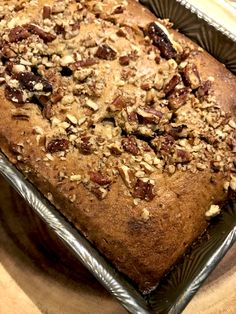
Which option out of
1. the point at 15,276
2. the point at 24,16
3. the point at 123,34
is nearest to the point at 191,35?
the point at 123,34

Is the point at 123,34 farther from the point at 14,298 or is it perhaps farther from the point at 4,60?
the point at 14,298

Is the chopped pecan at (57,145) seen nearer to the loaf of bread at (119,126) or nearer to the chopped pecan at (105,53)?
the loaf of bread at (119,126)

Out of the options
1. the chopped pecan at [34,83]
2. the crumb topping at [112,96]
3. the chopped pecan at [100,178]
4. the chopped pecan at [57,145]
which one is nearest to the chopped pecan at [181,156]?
the crumb topping at [112,96]

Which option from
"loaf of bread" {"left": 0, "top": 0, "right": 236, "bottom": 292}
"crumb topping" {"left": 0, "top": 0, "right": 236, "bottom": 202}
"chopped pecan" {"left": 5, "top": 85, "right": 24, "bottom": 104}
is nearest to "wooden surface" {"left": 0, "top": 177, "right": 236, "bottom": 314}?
"loaf of bread" {"left": 0, "top": 0, "right": 236, "bottom": 292}

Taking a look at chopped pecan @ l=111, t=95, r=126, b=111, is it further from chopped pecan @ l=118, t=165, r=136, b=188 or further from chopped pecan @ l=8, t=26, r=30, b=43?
chopped pecan @ l=8, t=26, r=30, b=43

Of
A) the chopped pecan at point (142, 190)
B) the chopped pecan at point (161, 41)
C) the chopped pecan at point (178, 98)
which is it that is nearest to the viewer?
the chopped pecan at point (142, 190)

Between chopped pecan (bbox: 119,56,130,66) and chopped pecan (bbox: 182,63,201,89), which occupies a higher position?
chopped pecan (bbox: 182,63,201,89)

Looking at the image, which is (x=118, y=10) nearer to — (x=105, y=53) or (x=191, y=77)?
(x=105, y=53)
